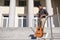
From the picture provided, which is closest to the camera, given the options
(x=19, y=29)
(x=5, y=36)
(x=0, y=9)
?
(x=5, y=36)

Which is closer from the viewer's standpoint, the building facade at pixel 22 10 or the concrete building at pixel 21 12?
the concrete building at pixel 21 12

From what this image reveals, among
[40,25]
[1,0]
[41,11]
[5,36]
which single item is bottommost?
[5,36]

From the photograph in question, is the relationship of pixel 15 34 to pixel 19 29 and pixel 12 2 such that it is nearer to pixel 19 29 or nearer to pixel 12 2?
pixel 19 29

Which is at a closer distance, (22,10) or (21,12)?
(21,12)

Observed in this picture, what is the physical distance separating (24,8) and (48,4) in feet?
15.5

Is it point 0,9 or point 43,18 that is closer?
point 43,18

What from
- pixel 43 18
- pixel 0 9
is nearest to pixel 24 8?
pixel 0 9

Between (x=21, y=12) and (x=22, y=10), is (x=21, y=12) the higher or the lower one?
the lower one

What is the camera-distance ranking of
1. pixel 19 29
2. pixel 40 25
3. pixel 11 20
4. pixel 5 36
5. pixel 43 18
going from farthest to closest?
pixel 11 20
pixel 19 29
pixel 5 36
pixel 43 18
pixel 40 25

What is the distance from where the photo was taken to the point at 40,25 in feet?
29.4

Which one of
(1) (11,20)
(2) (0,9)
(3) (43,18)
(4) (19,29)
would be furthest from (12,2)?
(3) (43,18)

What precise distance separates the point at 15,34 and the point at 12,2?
366 inches

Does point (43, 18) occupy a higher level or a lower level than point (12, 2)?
lower

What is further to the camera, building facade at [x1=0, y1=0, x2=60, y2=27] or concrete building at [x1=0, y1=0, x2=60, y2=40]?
building facade at [x1=0, y1=0, x2=60, y2=27]
